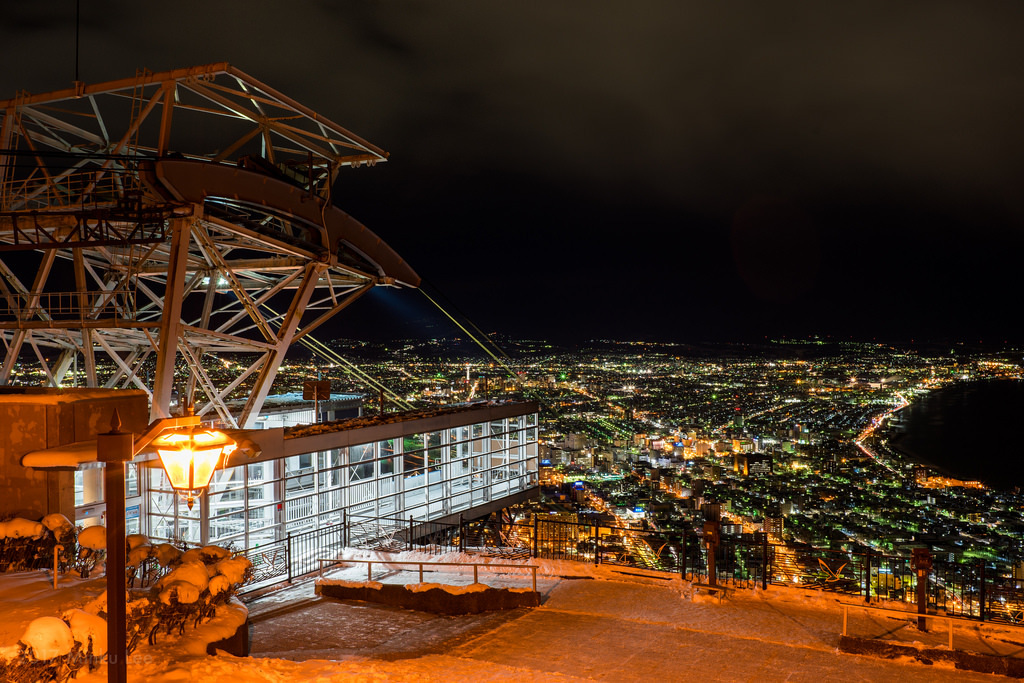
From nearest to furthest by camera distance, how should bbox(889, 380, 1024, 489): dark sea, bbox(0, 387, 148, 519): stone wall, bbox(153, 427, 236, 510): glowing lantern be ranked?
bbox(153, 427, 236, 510): glowing lantern, bbox(0, 387, 148, 519): stone wall, bbox(889, 380, 1024, 489): dark sea

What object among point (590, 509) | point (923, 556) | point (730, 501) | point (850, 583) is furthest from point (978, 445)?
point (923, 556)

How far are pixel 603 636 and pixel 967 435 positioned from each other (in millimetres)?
104941

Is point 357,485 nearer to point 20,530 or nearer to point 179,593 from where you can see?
point 20,530

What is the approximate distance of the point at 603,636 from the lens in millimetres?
9938

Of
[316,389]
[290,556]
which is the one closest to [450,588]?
[290,556]

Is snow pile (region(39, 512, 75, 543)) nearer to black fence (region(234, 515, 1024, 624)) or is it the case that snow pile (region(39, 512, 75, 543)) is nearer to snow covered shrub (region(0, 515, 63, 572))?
snow covered shrub (region(0, 515, 63, 572))

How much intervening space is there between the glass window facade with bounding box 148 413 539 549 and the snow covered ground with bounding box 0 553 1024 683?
4224 millimetres

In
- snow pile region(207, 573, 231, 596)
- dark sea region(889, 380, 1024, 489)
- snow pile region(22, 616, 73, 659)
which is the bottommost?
dark sea region(889, 380, 1024, 489)

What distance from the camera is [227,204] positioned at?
17.7 m

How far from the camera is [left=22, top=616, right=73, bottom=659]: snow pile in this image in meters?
6.02

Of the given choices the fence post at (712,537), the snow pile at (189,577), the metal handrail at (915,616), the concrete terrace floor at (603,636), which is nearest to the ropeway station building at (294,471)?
the snow pile at (189,577)

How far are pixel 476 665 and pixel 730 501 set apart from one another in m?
43.9

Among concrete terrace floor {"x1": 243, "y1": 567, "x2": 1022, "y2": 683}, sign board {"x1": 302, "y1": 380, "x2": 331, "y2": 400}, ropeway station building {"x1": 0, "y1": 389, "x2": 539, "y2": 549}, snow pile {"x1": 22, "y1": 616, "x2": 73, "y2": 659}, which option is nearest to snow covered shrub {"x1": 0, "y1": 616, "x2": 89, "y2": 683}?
snow pile {"x1": 22, "y1": 616, "x2": 73, "y2": 659}

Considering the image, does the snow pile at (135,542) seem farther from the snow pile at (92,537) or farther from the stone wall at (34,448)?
the stone wall at (34,448)
